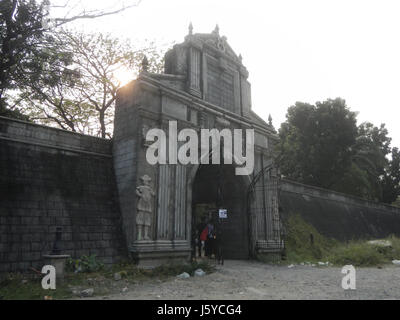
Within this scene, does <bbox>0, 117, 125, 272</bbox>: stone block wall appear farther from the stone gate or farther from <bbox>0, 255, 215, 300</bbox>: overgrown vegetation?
the stone gate

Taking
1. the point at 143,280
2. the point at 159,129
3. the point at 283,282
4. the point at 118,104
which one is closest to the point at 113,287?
the point at 143,280

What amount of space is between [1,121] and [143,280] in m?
5.64

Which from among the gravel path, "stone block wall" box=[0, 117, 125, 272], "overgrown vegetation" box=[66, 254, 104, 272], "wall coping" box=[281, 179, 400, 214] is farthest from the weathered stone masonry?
"wall coping" box=[281, 179, 400, 214]

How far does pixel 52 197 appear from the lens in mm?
8242

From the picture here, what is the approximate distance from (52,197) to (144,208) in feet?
7.99

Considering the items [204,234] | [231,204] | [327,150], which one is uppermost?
[327,150]

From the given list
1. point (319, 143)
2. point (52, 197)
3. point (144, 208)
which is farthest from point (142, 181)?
point (319, 143)

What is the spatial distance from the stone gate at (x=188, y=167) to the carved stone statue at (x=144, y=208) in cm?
3

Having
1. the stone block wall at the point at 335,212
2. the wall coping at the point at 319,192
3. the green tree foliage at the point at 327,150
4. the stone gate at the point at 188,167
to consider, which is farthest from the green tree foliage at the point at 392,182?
the stone gate at the point at 188,167

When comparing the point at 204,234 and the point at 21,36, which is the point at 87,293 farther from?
the point at 21,36

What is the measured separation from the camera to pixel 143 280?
24.6 feet

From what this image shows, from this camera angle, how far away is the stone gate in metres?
9.09

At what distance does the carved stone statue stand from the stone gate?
28mm
